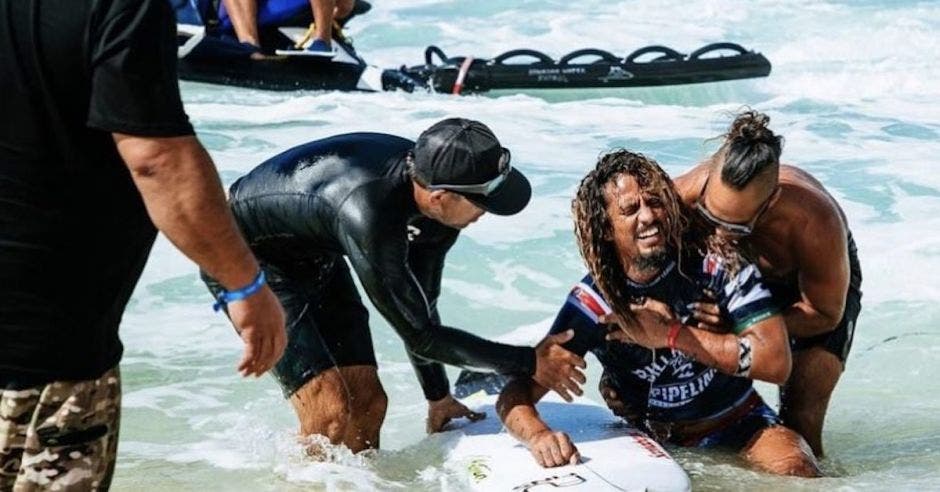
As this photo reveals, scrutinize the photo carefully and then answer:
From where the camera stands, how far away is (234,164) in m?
11.3

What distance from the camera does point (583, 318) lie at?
4801mm

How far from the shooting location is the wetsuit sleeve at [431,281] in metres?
5.28

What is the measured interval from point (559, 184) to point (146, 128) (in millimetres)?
8137

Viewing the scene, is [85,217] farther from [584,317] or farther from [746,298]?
[746,298]

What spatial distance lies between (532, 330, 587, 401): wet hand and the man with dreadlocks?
0.07m

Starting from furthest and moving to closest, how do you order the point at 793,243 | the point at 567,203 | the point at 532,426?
the point at 567,203 → the point at 793,243 → the point at 532,426

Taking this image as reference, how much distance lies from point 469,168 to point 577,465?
94 cm

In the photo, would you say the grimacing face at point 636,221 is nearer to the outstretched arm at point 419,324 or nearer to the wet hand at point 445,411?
the outstretched arm at point 419,324

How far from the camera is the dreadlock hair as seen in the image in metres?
4.69

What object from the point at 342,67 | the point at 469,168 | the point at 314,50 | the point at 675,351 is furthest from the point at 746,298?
the point at 342,67

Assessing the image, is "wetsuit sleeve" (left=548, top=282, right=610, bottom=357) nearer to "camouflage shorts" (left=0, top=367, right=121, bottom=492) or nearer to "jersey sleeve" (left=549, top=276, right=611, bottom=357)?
"jersey sleeve" (left=549, top=276, right=611, bottom=357)

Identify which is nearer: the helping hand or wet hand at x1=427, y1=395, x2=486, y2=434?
the helping hand

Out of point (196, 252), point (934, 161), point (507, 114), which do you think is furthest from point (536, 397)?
point (507, 114)

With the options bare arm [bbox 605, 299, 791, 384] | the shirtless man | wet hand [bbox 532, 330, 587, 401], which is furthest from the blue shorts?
wet hand [bbox 532, 330, 587, 401]
